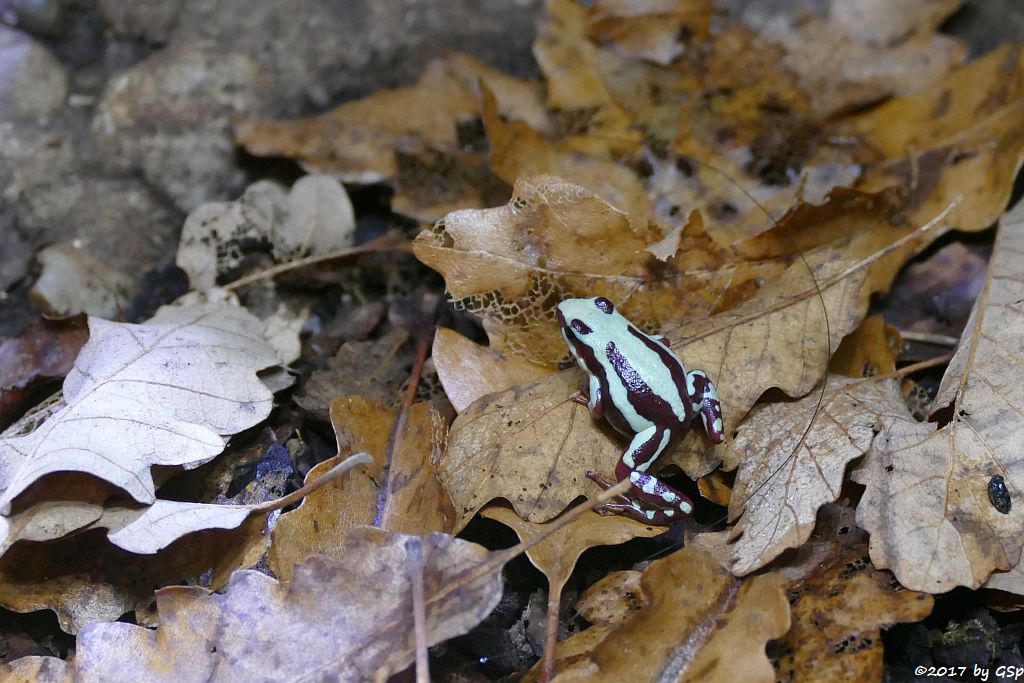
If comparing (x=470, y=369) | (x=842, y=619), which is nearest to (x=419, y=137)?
(x=470, y=369)

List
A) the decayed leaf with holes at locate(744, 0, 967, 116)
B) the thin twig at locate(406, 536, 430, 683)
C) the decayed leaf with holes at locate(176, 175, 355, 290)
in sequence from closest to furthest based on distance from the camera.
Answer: the thin twig at locate(406, 536, 430, 683), the decayed leaf with holes at locate(176, 175, 355, 290), the decayed leaf with holes at locate(744, 0, 967, 116)

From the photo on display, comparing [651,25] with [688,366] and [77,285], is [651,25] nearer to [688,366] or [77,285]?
[688,366]

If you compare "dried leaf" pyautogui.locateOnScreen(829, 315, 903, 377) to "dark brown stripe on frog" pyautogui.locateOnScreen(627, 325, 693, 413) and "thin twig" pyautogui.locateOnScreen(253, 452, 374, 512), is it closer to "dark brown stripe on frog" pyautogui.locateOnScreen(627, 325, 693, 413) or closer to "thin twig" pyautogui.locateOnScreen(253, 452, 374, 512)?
"dark brown stripe on frog" pyautogui.locateOnScreen(627, 325, 693, 413)

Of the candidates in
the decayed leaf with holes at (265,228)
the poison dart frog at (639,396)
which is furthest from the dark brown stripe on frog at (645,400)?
the decayed leaf with holes at (265,228)

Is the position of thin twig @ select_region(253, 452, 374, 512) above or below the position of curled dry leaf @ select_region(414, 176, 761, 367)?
below

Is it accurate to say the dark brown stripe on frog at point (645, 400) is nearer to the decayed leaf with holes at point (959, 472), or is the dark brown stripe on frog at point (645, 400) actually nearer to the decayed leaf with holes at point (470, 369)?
the decayed leaf with holes at point (470, 369)

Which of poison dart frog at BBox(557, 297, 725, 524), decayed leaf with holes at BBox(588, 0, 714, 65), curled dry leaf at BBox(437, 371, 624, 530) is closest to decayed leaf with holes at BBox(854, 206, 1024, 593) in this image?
poison dart frog at BBox(557, 297, 725, 524)

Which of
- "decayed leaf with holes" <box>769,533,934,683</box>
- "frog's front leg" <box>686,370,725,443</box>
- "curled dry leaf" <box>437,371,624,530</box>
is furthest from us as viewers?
"frog's front leg" <box>686,370,725,443</box>

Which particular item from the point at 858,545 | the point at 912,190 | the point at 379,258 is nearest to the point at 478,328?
the point at 379,258
